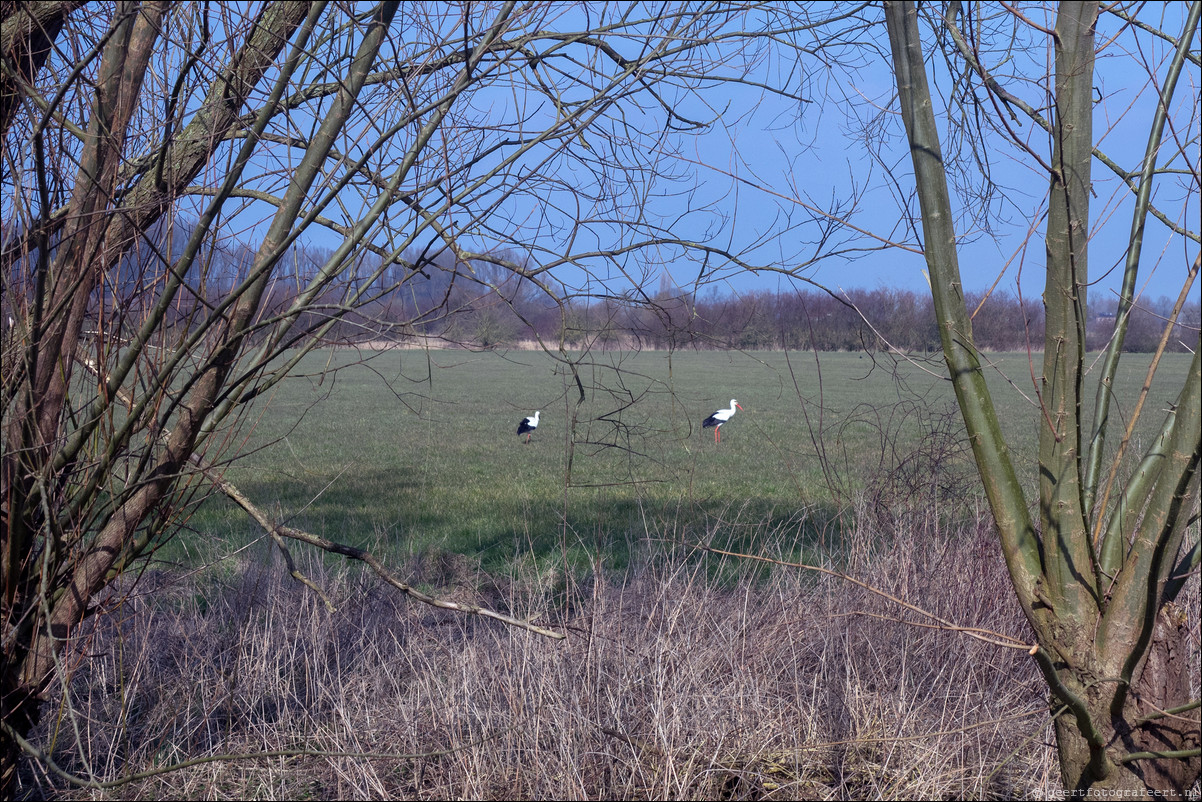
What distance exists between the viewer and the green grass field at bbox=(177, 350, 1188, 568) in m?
3.88

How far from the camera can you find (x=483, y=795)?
2.52 metres

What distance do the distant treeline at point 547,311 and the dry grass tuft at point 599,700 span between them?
1.00 meters

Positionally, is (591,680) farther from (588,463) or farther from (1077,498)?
(588,463)

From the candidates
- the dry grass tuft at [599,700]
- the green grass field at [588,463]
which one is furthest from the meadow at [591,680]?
the green grass field at [588,463]

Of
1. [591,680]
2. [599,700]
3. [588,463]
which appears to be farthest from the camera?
[588,463]

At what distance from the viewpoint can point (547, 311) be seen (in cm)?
305

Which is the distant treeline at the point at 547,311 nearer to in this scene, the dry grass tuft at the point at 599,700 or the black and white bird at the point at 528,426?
the dry grass tuft at the point at 599,700

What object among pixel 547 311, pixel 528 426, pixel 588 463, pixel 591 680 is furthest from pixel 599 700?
pixel 528 426

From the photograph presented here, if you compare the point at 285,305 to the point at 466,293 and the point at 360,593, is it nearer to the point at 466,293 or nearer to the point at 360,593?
the point at 466,293

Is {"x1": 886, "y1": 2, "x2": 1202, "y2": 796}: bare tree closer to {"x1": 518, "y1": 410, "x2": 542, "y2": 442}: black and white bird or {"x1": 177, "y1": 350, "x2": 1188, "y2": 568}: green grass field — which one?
{"x1": 177, "y1": 350, "x2": 1188, "y2": 568}: green grass field

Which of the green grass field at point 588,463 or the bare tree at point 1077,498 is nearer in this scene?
the bare tree at point 1077,498

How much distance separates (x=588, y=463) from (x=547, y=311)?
9.01 m

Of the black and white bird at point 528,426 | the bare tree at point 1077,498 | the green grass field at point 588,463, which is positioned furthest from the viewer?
the black and white bird at point 528,426

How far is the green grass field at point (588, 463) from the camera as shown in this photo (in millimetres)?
3877
